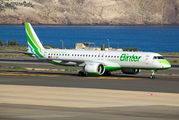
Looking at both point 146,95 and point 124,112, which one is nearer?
point 124,112

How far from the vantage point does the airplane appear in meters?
49.3

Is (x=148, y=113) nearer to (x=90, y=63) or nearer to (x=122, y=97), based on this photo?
(x=122, y=97)

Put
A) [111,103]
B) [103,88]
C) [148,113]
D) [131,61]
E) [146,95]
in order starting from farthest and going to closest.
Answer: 1. [131,61]
2. [103,88]
3. [146,95]
4. [111,103]
5. [148,113]

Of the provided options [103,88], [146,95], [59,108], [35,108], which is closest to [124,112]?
[59,108]

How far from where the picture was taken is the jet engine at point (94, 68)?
5006 cm

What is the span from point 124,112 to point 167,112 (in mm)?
3141

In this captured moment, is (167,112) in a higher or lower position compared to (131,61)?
lower

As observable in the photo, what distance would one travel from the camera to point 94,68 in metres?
50.1

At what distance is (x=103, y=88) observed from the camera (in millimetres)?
37812

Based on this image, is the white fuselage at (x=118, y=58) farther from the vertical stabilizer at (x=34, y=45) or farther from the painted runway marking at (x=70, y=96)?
the painted runway marking at (x=70, y=96)

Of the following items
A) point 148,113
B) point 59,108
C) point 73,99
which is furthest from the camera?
point 73,99

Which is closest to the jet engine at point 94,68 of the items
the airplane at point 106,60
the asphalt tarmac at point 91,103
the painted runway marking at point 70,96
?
the airplane at point 106,60

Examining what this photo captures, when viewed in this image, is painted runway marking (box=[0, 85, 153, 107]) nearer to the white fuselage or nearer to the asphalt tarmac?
the asphalt tarmac

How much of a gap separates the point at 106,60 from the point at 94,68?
10.2 feet
